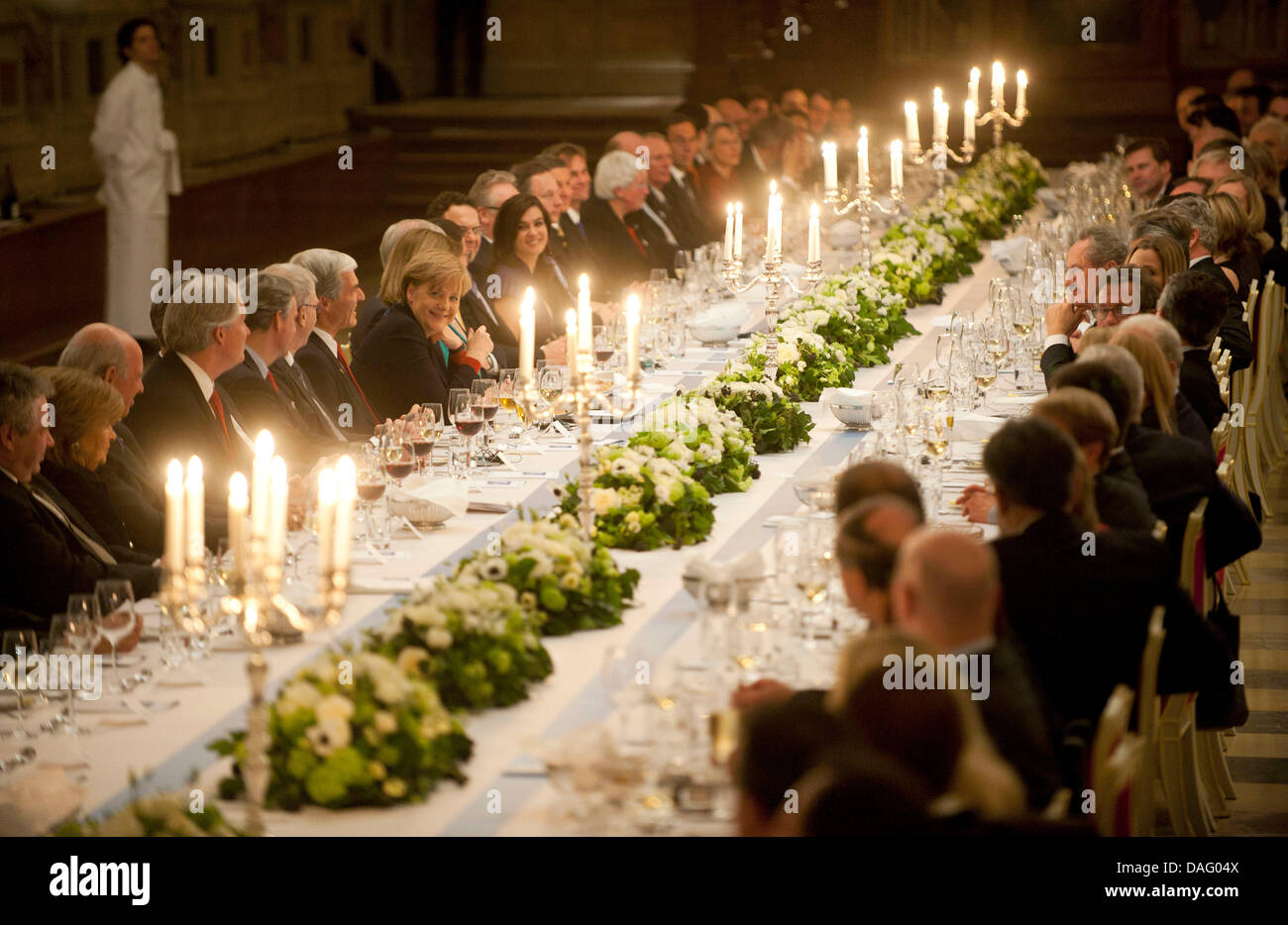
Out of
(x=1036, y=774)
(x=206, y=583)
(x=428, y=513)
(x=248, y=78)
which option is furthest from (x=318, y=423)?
(x=248, y=78)

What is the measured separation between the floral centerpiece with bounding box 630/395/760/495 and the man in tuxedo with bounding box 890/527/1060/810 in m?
1.81

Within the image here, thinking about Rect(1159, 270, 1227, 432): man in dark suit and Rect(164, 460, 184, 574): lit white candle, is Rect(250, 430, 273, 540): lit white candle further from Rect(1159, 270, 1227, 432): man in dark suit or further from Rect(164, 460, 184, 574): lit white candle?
Rect(1159, 270, 1227, 432): man in dark suit

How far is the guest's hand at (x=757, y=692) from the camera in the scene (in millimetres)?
3006

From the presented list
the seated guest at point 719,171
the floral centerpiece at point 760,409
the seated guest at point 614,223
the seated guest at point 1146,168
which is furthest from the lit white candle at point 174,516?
the seated guest at point 719,171

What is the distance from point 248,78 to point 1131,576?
12.7 meters

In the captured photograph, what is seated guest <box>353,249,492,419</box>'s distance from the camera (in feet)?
20.4

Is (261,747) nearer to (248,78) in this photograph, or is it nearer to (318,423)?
(318,423)

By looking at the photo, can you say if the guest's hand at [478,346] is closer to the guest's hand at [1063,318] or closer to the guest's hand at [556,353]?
the guest's hand at [556,353]

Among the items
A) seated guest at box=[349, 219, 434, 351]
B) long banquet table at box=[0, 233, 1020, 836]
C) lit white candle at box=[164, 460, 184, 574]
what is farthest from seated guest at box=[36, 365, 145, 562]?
seated guest at box=[349, 219, 434, 351]

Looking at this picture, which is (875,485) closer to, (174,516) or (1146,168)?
(174,516)

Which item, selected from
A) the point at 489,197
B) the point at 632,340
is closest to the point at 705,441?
the point at 632,340

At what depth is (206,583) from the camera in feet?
12.8

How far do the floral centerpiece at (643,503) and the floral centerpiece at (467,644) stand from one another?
35.0 inches

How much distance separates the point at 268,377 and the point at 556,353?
148 cm
